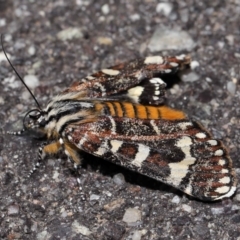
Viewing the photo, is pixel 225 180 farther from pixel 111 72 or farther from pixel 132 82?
pixel 111 72

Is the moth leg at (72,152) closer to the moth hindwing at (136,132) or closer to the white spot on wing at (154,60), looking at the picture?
the moth hindwing at (136,132)

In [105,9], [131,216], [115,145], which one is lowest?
[131,216]

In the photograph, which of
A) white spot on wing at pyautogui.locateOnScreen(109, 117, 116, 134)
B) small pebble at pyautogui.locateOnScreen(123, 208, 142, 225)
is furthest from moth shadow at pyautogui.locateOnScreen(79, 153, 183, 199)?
white spot on wing at pyautogui.locateOnScreen(109, 117, 116, 134)

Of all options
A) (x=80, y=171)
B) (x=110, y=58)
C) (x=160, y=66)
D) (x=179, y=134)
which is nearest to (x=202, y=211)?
(x=179, y=134)

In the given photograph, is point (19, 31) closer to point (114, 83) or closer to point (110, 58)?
point (110, 58)

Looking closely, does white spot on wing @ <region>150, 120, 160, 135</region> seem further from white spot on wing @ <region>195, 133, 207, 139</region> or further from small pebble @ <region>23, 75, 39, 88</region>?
small pebble @ <region>23, 75, 39, 88</region>

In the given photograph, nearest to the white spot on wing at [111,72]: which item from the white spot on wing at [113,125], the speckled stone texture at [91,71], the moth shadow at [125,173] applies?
the speckled stone texture at [91,71]

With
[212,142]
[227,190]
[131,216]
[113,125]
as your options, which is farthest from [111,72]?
[227,190]
